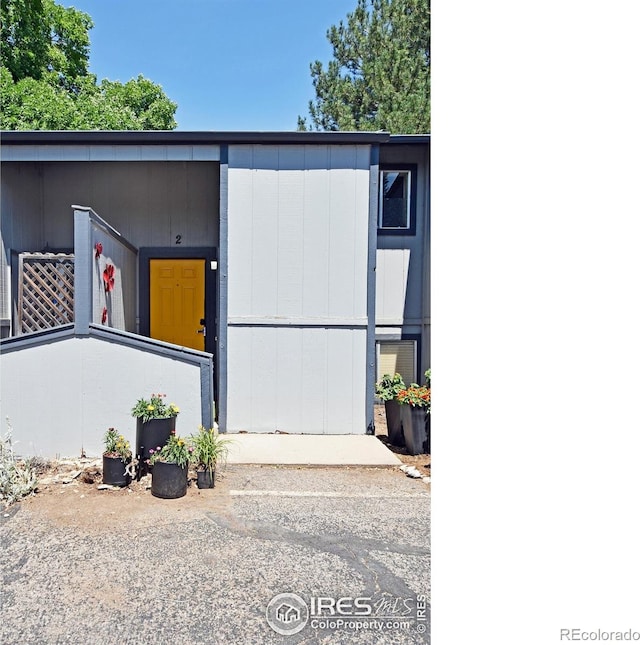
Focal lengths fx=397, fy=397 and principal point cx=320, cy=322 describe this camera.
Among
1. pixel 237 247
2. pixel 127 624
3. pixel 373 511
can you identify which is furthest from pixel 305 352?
pixel 127 624

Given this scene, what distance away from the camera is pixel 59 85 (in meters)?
14.0

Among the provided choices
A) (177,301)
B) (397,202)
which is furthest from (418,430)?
(177,301)

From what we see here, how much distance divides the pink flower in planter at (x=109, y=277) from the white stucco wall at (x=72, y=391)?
93 centimetres

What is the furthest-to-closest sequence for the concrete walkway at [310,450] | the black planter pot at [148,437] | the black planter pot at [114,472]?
1. the concrete walkway at [310,450]
2. the black planter pot at [148,437]
3. the black planter pot at [114,472]

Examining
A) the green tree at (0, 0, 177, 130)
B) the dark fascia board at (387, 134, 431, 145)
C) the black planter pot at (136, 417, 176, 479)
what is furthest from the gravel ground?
the green tree at (0, 0, 177, 130)

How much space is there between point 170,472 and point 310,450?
176cm

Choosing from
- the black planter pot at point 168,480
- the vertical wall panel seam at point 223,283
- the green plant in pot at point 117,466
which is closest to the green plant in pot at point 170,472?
the black planter pot at point 168,480

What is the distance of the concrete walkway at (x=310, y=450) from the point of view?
14.2ft

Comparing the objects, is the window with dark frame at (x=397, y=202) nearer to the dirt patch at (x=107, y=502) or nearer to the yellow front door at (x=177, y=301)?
the yellow front door at (x=177, y=301)

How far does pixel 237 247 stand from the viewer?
526 centimetres
